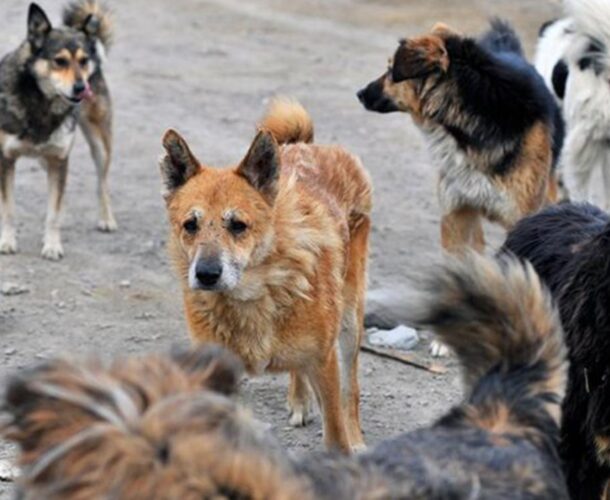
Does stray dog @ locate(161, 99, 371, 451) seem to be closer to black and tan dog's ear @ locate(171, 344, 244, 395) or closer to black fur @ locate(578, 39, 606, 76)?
black fur @ locate(578, 39, 606, 76)

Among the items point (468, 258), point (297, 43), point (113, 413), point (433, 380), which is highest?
point (113, 413)

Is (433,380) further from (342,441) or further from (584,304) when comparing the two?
(584,304)

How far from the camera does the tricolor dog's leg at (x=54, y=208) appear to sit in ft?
33.2

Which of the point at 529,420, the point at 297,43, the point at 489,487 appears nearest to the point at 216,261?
the point at 529,420

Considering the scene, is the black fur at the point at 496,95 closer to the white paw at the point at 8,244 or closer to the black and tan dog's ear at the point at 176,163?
the black and tan dog's ear at the point at 176,163

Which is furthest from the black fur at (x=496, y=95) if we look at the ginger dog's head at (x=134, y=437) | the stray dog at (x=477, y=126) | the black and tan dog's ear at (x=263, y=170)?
the ginger dog's head at (x=134, y=437)

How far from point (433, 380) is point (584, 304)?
292 centimetres

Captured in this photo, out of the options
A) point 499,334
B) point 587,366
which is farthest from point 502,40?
point 499,334

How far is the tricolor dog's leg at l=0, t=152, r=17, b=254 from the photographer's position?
10.2 m

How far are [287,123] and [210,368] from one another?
4592 millimetres

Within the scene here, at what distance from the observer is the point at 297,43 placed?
17.7 m

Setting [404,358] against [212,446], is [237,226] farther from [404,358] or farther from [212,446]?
[212,446]

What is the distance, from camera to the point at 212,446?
280 centimetres

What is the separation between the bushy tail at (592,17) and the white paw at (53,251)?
3.77 metres
